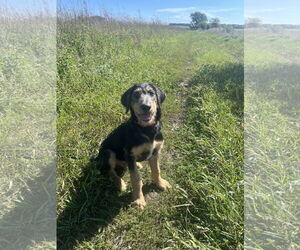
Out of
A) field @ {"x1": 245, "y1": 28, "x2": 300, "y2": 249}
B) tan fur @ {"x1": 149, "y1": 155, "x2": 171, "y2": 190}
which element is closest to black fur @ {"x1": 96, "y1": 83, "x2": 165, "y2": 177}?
tan fur @ {"x1": 149, "y1": 155, "x2": 171, "y2": 190}

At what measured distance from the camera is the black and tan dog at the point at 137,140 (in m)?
2.83

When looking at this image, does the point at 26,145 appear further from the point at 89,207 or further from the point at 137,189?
Result: the point at 137,189

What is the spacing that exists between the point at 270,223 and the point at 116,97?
372 cm

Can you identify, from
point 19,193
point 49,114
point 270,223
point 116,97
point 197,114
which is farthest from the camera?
point 116,97

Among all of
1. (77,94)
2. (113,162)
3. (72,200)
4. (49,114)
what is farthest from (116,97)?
(72,200)

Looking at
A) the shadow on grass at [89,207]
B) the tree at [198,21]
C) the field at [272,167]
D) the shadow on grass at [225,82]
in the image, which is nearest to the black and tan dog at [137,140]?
the shadow on grass at [89,207]

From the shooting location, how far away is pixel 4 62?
5223mm

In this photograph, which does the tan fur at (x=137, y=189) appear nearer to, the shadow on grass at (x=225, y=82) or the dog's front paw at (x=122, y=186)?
the dog's front paw at (x=122, y=186)

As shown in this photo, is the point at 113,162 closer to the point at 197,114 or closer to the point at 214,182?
the point at 214,182

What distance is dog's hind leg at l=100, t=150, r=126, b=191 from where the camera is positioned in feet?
10.3

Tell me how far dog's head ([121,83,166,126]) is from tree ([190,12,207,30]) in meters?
56.8

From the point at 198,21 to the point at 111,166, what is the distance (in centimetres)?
6001

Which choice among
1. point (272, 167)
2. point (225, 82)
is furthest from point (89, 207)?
point (225, 82)

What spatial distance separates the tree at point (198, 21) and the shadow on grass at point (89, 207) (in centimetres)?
5711
